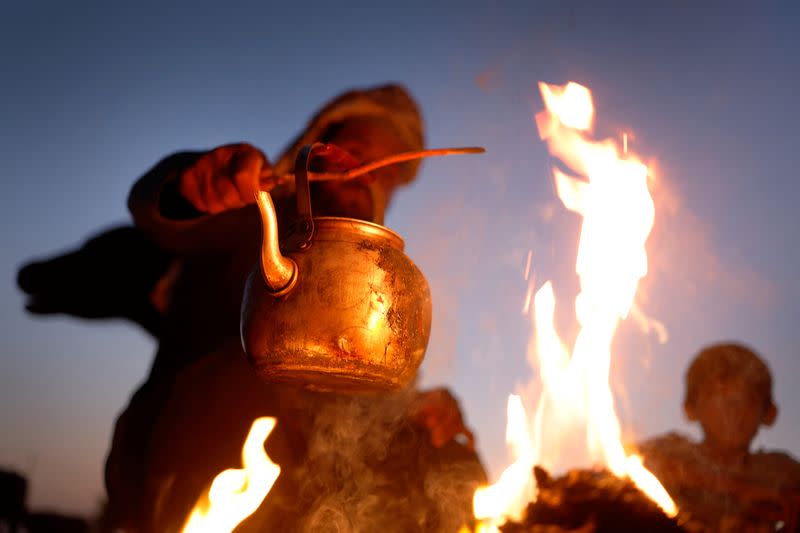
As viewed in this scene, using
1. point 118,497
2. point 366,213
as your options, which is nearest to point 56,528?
point 118,497

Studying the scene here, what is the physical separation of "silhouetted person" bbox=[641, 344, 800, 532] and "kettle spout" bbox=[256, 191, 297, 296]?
3011 millimetres

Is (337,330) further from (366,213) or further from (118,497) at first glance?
(118,497)

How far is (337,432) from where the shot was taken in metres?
3.13

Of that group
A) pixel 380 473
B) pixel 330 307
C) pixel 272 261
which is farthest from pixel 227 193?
pixel 380 473

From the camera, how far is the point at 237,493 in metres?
2.40

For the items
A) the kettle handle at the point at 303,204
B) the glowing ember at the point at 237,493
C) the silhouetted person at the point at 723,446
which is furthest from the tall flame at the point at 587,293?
the kettle handle at the point at 303,204

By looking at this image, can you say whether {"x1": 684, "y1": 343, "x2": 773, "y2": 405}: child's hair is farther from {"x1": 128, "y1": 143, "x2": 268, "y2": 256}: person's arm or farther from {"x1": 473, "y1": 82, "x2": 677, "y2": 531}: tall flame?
{"x1": 128, "y1": 143, "x2": 268, "y2": 256}: person's arm

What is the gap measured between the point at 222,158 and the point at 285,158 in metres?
1.28

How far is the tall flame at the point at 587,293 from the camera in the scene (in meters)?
3.17

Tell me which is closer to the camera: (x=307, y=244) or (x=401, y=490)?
(x=307, y=244)

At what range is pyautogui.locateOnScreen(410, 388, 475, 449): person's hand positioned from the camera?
2881 mm

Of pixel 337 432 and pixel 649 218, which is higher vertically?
pixel 649 218

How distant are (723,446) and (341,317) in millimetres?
3723

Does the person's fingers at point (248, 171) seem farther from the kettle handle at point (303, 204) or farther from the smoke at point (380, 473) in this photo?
the smoke at point (380, 473)
